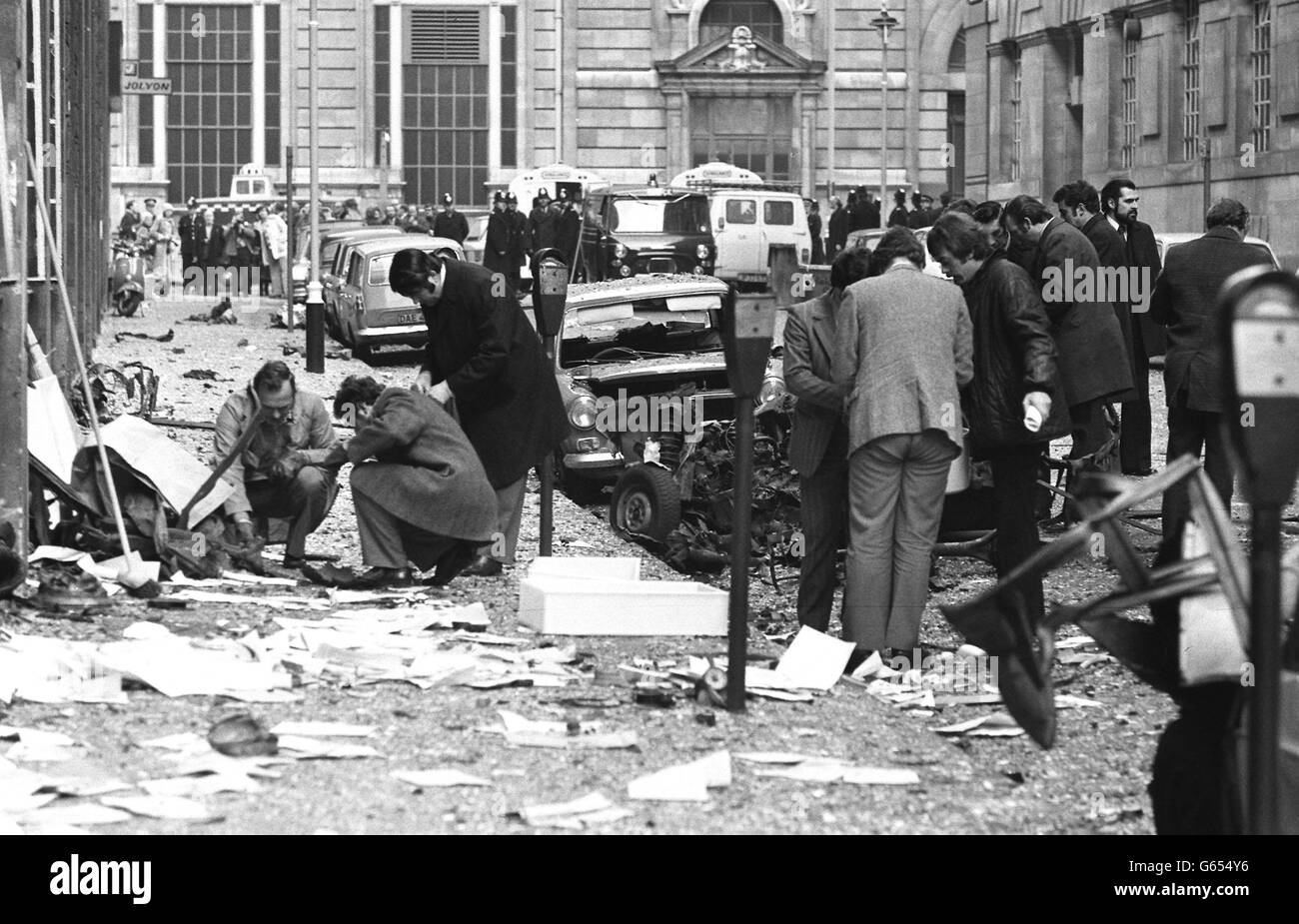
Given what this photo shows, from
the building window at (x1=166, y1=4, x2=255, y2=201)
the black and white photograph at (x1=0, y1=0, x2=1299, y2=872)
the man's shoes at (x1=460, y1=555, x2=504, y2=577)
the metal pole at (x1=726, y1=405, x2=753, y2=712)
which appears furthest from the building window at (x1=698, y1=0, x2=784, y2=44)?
the metal pole at (x1=726, y1=405, x2=753, y2=712)

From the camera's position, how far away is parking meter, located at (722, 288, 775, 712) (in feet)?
24.9

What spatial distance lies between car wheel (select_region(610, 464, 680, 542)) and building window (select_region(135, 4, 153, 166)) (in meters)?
49.5

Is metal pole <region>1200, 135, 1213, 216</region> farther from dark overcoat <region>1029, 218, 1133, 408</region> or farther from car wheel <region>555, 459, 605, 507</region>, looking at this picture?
dark overcoat <region>1029, 218, 1133, 408</region>

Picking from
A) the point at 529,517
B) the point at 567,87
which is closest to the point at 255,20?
the point at 567,87

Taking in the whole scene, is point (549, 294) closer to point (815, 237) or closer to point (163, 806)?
point (163, 806)

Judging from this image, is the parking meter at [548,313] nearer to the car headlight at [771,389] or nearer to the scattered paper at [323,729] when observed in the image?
the car headlight at [771,389]

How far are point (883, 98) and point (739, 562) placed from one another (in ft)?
169

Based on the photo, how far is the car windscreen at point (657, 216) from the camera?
36.2 m

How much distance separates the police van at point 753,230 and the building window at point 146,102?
2485cm

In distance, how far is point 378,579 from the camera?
10664 mm

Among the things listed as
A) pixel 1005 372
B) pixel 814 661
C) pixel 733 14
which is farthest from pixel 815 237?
pixel 814 661

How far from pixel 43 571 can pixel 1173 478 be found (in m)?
6.38

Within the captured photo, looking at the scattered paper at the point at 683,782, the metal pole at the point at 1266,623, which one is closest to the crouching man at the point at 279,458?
the scattered paper at the point at 683,782

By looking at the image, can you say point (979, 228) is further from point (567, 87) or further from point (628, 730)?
point (567, 87)
